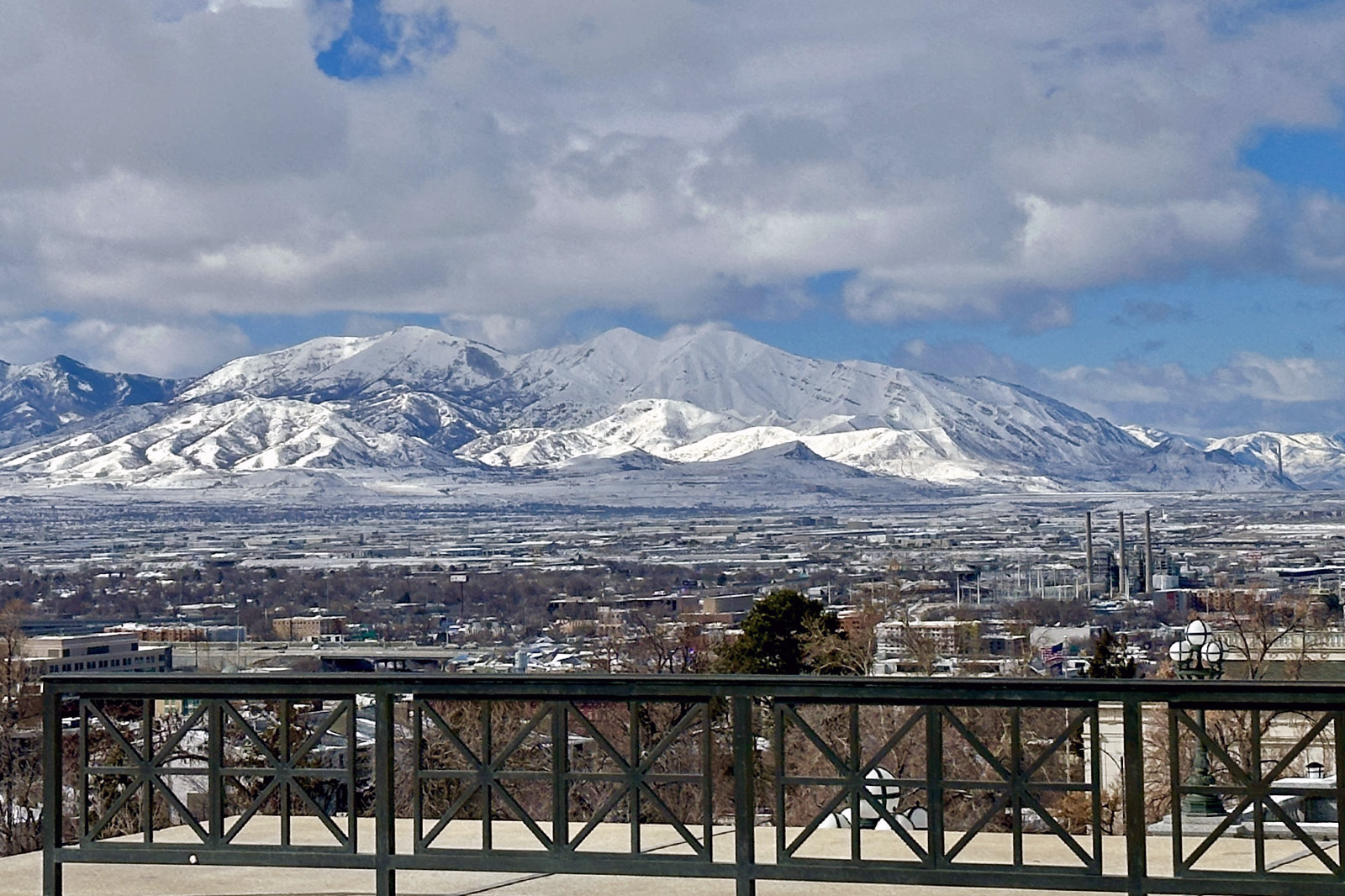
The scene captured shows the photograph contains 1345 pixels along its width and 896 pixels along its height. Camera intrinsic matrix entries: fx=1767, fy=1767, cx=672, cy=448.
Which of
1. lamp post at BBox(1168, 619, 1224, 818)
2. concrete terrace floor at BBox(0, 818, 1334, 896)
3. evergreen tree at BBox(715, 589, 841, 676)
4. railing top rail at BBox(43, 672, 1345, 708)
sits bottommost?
evergreen tree at BBox(715, 589, 841, 676)

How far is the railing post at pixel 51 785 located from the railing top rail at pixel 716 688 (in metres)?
0.06

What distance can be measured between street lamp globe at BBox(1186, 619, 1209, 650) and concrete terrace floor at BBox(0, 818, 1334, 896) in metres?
4.89

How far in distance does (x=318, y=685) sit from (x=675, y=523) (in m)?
161

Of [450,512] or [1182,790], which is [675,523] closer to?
[450,512]

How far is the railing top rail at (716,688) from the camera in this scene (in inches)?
199

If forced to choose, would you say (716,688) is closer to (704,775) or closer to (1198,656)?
(704,775)

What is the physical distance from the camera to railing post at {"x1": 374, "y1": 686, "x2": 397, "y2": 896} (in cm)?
559

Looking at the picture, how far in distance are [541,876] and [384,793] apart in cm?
118

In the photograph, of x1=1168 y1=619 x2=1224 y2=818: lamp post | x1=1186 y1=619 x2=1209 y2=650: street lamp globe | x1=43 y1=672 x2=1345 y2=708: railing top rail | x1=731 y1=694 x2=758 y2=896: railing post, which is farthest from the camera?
x1=1186 y1=619 x2=1209 y2=650: street lamp globe

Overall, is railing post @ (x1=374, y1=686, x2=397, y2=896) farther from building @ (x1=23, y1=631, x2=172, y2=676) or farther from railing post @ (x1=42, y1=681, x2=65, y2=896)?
building @ (x1=23, y1=631, x2=172, y2=676)

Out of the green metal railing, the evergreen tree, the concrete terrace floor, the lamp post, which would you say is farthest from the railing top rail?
the evergreen tree

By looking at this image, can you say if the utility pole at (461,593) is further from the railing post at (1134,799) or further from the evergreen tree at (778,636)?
the railing post at (1134,799)

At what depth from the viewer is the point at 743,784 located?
5.37 m

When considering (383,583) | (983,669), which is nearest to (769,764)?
(983,669)
